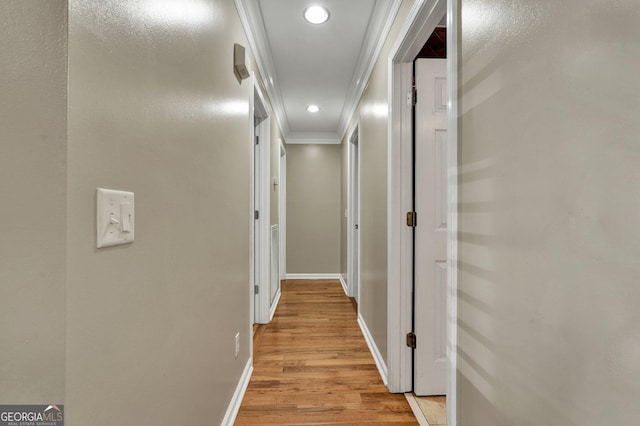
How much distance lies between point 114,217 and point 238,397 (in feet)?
5.16

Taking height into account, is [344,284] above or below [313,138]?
below

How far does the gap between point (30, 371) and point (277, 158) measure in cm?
345

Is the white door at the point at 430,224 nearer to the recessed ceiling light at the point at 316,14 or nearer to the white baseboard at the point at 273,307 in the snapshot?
the recessed ceiling light at the point at 316,14

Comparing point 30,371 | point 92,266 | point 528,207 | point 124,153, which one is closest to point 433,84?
point 528,207

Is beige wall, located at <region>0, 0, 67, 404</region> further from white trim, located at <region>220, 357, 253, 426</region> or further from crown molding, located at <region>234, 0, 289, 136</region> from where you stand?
crown molding, located at <region>234, 0, 289, 136</region>

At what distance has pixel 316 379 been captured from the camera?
217 centimetres

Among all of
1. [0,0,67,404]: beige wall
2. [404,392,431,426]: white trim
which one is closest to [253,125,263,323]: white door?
[404,392,431,426]: white trim

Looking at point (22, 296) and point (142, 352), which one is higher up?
point (22, 296)

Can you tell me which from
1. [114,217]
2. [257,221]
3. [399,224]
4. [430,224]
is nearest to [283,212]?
[257,221]

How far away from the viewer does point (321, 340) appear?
111 inches

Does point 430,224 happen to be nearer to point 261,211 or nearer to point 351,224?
point 261,211

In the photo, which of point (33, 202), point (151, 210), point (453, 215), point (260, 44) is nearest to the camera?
point (33, 202)

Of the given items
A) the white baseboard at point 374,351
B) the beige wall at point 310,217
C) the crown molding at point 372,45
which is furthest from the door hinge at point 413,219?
the beige wall at point 310,217

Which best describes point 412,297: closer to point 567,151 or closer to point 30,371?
point 567,151
